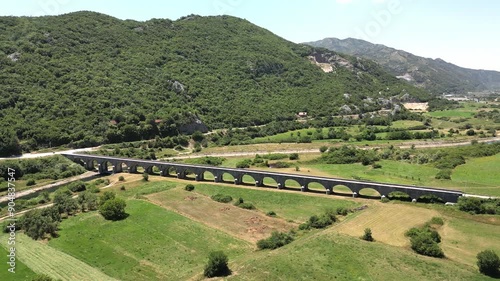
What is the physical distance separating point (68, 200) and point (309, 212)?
40.1m

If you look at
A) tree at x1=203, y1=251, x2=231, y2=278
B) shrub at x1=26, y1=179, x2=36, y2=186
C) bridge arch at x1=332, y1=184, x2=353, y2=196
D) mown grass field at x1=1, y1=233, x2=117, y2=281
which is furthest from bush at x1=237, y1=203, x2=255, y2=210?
shrub at x1=26, y1=179, x2=36, y2=186

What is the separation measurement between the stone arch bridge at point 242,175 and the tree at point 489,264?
964 inches

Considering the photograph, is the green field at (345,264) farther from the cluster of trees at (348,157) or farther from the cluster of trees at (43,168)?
the cluster of trees at (43,168)

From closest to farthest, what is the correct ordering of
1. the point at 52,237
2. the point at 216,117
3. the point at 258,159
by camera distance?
the point at 52,237 < the point at 258,159 < the point at 216,117

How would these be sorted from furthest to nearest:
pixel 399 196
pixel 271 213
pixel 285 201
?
pixel 285 201
pixel 399 196
pixel 271 213

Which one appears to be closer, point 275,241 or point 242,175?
point 275,241

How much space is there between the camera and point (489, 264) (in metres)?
43.1

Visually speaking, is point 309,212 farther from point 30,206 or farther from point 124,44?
point 124,44

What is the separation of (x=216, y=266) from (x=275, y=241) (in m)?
10.7

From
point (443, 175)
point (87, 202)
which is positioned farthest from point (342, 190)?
point (87, 202)

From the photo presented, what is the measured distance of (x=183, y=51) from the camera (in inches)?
7667

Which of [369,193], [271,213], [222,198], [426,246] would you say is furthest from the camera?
[369,193]

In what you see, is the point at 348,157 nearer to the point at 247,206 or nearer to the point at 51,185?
the point at 247,206

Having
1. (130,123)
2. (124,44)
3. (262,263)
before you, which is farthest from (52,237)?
(124,44)
